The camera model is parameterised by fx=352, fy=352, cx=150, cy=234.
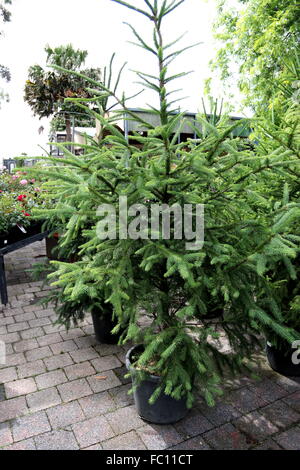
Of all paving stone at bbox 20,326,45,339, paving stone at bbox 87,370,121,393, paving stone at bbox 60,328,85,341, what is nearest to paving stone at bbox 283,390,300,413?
paving stone at bbox 87,370,121,393

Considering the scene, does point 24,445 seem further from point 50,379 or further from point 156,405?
point 156,405

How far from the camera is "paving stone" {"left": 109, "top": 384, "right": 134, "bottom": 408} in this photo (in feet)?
9.25

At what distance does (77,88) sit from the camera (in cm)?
2217

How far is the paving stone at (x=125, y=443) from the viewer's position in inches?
92.5

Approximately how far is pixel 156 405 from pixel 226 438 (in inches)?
20.7

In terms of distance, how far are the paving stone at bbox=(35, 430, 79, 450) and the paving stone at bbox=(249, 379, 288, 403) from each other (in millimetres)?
1524

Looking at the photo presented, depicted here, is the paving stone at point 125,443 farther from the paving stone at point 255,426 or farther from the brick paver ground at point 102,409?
the paving stone at point 255,426

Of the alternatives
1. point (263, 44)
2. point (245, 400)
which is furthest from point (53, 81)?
point (245, 400)

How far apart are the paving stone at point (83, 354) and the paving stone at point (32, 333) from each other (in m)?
0.59

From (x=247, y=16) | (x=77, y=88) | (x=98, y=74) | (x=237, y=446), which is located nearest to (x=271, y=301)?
(x=237, y=446)

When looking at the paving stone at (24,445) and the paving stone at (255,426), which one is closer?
the paving stone at (24,445)

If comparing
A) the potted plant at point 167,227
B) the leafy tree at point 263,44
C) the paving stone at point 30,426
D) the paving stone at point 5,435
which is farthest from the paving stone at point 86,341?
the leafy tree at point 263,44

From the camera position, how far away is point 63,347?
3.66 m

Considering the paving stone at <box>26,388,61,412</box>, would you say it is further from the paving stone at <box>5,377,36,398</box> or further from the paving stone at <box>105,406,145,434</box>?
the paving stone at <box>105,406,145,434</box>
